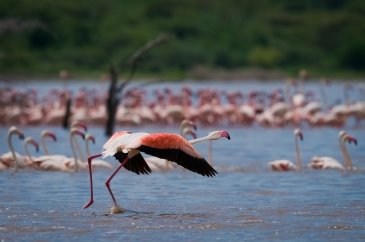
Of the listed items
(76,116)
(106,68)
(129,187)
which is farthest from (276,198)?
(106,68)

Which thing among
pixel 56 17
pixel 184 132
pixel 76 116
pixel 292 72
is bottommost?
pixel 184 132

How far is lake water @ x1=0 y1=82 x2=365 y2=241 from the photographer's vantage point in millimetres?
10062

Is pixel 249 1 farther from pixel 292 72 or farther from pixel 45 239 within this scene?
pixel 45 239

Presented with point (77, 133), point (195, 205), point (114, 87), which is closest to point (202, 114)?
point (114, 87)

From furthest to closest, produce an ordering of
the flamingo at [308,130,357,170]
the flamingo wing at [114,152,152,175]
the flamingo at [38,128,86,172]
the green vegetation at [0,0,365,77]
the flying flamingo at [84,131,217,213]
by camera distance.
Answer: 1. the green vegetation at [0,0,365,77]
2. the flamingo at [308,130,357,170]
3. the flamingo at [38,128,86,172]
4. the flamingo wing at [114,152,152,175]
5. the flying flamingo at [84,131,217,213]

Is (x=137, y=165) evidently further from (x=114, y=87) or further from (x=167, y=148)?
(x=114, y=87)

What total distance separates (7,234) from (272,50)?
4906 centimetres

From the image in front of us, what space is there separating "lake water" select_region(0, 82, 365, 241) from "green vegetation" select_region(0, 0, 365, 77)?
35543 millimetres

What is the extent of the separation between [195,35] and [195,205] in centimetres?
5135

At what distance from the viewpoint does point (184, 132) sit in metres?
15.4

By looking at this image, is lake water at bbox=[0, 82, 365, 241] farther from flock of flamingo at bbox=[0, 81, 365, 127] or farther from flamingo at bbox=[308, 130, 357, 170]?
flock of flamingo at bbox=[0, 81, 365, 127]

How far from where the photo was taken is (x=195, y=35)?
207 ft

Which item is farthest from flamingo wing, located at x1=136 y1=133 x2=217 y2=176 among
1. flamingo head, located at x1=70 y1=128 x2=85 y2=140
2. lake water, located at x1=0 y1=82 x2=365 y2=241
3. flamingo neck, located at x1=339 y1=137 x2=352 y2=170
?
flamingo neck, located at x1=339 y1=137 x2=352 y2=170

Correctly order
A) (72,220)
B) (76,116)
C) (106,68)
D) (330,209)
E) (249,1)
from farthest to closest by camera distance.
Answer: (249,1)
(106,68)
(76,116)
(330,209)
(72,220)
